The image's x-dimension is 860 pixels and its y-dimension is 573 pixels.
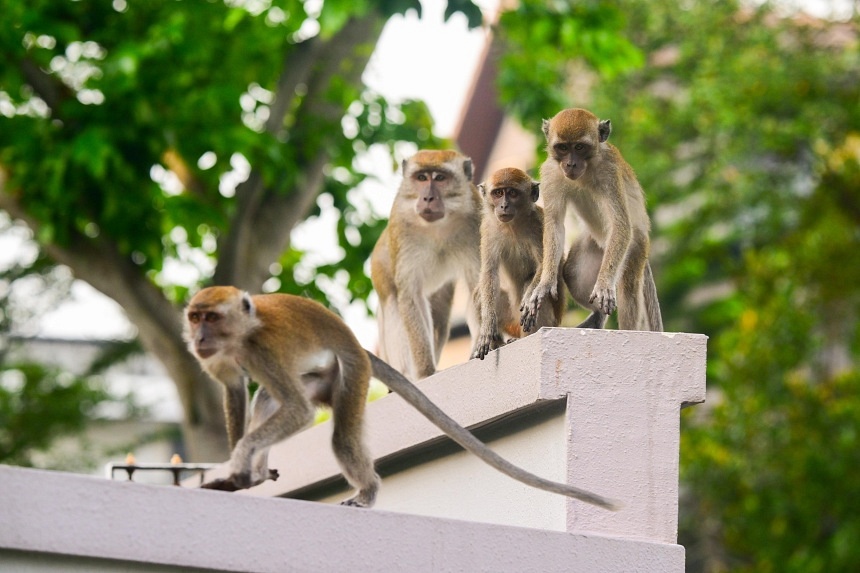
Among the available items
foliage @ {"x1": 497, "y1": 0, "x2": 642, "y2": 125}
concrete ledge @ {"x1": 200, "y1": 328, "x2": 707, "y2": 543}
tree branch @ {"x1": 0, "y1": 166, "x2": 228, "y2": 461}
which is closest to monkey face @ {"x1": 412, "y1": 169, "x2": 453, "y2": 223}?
concrete ledge @ {"x1": 200, "y1": 328, "x2": 707, "y2": 543}

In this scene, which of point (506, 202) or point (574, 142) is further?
point (506, 202)

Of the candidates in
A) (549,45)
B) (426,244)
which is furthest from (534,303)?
(549,45)

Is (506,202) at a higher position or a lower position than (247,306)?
higher

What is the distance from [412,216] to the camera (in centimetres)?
603

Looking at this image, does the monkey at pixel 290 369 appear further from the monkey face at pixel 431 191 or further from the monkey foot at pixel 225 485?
the monkey face at pixel 431 191

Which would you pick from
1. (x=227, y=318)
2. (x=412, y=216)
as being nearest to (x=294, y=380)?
(x=227, y=318)

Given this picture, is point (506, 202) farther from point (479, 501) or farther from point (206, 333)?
point (206, 333)

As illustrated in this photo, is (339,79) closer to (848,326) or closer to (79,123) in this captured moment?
(79,123)

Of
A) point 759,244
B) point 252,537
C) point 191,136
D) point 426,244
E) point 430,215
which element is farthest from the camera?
point 759,244

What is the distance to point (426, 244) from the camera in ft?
19.6

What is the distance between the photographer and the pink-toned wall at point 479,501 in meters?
3.18

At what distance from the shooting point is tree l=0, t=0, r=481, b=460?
880 cm

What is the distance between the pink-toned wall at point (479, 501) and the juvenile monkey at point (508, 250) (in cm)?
37

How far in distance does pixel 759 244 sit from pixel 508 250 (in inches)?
488
